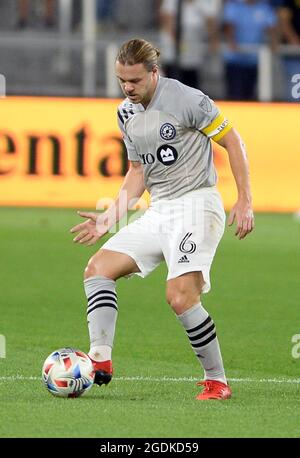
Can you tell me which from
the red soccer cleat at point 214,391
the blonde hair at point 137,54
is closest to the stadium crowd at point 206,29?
the blonde hair at point 137,54

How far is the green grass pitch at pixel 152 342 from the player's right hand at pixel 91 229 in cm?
90

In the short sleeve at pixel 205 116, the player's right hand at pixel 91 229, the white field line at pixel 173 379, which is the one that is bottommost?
the white field line at pixel 173 379

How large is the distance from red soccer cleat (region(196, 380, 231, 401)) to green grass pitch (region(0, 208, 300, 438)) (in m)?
0.09

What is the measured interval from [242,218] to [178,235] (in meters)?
0.44

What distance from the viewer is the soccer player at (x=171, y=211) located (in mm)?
7883

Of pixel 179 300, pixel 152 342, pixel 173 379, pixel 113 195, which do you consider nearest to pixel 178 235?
pixel 179 300

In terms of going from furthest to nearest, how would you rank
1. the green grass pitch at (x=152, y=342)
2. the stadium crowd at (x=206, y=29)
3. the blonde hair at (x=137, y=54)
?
1. the stadium crowd at (x=206, y=29)
2. the blonde hair at (x=137, y=54)
3. the green grass pitch at (x=152, y=342)

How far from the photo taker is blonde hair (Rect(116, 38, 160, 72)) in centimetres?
779

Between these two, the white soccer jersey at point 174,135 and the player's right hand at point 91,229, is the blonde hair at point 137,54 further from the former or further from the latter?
the player's right hand at point 91,229

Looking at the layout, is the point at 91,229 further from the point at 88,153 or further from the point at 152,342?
the point at 88,153

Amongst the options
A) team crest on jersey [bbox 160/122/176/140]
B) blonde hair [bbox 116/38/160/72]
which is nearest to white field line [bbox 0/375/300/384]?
team crest on jersey [bbox 160/122/176/140]

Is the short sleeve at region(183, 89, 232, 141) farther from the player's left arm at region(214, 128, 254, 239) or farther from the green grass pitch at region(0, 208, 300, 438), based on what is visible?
the green grass pitch at region(0, 208, 300, 438)

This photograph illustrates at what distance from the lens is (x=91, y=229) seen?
324 inches
